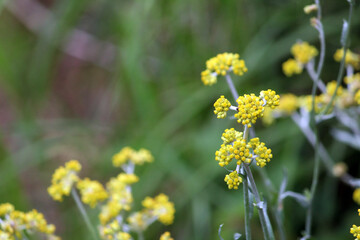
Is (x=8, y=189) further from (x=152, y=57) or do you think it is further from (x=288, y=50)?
(x=288, y=50)

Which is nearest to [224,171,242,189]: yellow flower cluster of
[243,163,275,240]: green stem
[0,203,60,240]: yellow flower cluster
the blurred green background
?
[243,163,275,240]: green stem

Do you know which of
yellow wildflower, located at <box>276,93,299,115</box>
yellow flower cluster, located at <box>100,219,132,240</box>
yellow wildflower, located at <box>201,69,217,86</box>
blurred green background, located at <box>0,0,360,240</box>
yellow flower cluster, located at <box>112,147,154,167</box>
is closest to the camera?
yellow flower cluster, located at <box>100,219,132,240</box>

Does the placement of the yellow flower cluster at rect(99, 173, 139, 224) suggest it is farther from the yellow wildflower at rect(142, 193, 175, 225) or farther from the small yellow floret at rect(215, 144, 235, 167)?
the small yellow floret at rect(215, 144, 235, 167)

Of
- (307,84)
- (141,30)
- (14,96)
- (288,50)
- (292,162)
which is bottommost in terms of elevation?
(292,162)

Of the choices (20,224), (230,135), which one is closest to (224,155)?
(230,135)

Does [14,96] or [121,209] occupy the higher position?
[14,96]

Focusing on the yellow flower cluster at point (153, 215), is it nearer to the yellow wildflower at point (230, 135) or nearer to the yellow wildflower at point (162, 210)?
the yellow wildflower at point (162, 210)

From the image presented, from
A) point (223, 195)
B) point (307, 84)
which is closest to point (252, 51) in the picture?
point (307, 84)

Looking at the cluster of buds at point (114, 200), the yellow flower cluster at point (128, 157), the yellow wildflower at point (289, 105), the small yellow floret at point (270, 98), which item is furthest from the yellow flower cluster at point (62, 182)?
the yellow wildflower at point (289, 105)
